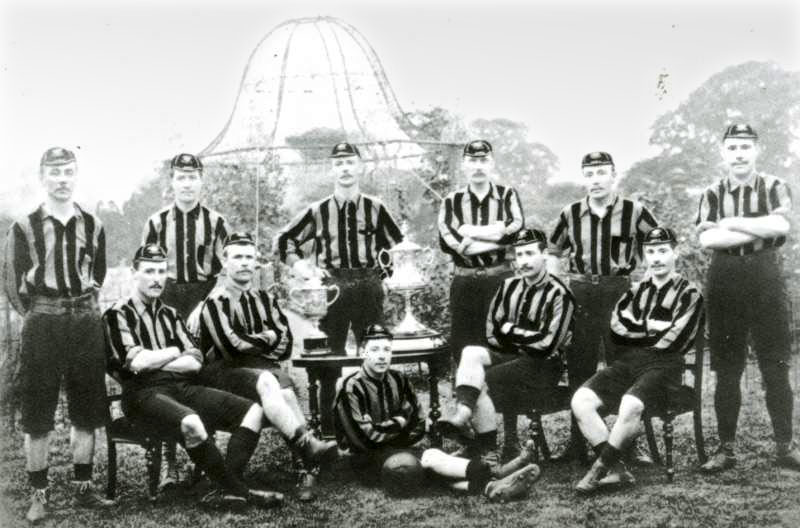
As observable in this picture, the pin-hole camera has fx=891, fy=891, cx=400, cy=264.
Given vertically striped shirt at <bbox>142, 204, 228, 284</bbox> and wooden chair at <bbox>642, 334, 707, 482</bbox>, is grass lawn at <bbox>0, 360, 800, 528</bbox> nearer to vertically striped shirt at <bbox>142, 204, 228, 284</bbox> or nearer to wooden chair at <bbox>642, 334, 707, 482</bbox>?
wooden chair at <bbox>642, 334, 707, 482</bbox>

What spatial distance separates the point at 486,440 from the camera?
475cm

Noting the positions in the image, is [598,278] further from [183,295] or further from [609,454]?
[183,295]

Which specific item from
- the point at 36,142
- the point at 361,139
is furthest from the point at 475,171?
the point at 361,139

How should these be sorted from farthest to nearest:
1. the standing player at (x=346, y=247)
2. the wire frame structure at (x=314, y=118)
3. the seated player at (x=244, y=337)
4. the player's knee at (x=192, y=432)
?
1. the wire frame structure at (x=314, y=118)
2. the standing player at (x=346, y=247)
3. the seated player at (x=244, y=337)
4. the player's knee at (x=192, y=432)

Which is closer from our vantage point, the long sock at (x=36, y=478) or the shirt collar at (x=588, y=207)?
the long sock at (x=36, y=478)

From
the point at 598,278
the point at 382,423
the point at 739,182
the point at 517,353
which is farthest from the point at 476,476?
the point at 739,182

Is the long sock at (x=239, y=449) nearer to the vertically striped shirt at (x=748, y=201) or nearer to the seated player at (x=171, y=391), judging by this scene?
the seated player at (x=171, y=391)

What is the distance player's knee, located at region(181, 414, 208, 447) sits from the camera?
168 inches

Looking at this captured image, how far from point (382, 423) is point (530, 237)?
1.26m

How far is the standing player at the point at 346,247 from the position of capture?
538cm

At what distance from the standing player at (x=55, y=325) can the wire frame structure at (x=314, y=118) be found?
5.58 ft

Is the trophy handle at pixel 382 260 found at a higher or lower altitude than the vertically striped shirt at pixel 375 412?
higher

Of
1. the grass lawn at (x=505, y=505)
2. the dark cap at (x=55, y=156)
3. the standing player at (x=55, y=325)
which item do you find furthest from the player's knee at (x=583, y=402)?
the dark cap at (x=55, y=156)

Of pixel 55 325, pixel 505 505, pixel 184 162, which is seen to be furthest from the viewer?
pixel 184 162
